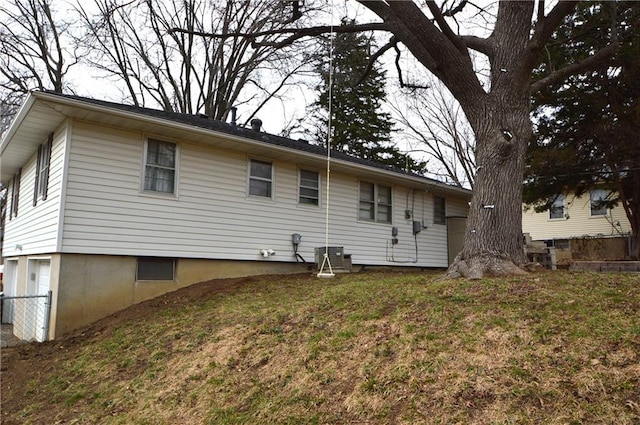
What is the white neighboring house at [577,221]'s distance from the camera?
20.8 metres

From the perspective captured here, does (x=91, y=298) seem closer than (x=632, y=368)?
No

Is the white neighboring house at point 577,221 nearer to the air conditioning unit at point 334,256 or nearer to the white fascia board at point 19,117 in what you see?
the air conditioning unit at point 334,256

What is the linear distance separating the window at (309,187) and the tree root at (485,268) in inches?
185

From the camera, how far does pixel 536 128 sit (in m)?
14.1

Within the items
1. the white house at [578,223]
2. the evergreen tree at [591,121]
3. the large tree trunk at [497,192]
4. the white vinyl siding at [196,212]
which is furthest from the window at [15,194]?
the white house at [578,223]

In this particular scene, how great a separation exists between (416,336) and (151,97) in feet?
63.3

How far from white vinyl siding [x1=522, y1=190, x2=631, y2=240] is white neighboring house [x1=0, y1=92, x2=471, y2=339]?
14.6m

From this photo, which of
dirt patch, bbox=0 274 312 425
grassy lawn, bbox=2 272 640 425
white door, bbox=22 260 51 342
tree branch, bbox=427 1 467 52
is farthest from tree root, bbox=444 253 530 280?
white door, bbox=22 260 51 342

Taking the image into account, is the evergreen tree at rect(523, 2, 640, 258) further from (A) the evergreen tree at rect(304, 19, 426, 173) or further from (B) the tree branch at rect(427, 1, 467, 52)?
(A) the evergreen tree at rect(304, 19, 426, 173)

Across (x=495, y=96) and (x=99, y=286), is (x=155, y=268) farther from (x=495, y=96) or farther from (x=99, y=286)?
(x=495, y=96)

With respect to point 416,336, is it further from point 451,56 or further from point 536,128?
point 536,128

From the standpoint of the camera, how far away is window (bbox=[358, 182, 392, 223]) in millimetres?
11617

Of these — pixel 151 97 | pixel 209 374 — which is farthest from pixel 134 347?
pixel 151 97

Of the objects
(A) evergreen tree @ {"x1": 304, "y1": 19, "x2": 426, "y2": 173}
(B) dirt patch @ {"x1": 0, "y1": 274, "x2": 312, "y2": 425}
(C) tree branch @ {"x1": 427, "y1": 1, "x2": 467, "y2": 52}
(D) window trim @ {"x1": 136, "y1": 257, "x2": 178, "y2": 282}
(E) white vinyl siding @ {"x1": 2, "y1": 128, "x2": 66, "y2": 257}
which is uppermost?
(A) evergreen tree @ {"x1": 304, "y1": 19, "x2": 426, "y2": 173}
